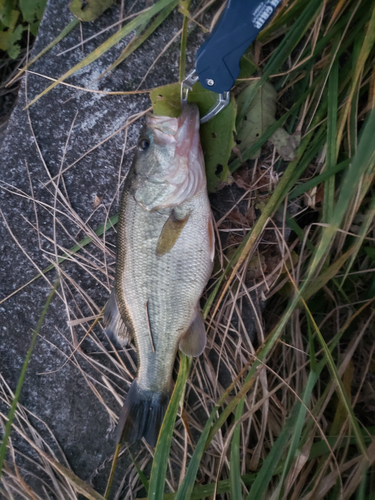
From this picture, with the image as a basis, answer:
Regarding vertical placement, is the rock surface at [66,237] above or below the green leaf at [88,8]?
below

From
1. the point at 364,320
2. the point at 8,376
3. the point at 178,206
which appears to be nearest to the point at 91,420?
the point at 8,376

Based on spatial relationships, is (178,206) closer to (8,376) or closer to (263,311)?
(263,311)

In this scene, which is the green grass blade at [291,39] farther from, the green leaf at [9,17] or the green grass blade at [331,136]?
the green leaf at [9,17]

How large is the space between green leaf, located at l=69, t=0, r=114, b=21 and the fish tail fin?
7.70 ft

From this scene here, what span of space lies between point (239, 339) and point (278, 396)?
0.50 m

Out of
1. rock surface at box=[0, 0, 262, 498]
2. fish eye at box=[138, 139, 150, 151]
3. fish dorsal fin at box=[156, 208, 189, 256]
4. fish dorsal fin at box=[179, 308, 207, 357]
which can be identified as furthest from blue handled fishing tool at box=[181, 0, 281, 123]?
fish dorsal fin at box=[179, 308, 207, 357]

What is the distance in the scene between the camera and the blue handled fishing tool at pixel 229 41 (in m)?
1.56

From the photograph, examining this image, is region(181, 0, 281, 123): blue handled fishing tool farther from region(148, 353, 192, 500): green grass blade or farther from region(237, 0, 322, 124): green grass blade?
region(148, 353, 192, 500): green grass blade

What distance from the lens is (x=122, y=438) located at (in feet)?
6.46

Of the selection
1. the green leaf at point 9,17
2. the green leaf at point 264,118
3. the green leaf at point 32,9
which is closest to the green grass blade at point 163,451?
the green leaf at point 264,118

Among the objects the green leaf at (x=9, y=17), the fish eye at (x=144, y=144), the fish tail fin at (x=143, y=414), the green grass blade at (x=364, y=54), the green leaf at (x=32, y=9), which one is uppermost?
the green grass blade at (x=364, y=54)

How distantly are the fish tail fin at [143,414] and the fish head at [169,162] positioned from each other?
1.15 m

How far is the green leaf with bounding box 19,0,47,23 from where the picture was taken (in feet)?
7.38

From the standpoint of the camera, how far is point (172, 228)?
1.80m
